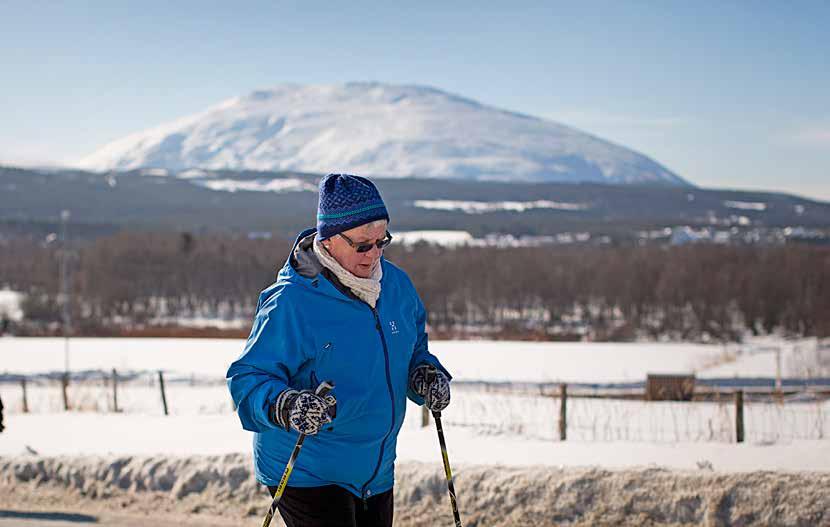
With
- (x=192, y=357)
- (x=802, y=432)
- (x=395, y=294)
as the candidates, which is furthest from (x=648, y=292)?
(x=395, y=294)

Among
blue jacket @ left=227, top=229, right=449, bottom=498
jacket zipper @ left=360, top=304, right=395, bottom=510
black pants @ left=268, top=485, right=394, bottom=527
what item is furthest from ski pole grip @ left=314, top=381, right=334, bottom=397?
black pants @ left=268, top=485, right=394, bottom=527

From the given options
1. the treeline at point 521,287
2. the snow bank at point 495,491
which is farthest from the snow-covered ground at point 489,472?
the treeline at point 521,287

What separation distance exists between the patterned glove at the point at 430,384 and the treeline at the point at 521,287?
74190mm

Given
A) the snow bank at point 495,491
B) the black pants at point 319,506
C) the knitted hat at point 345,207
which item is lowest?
the snow bank at point 495,491

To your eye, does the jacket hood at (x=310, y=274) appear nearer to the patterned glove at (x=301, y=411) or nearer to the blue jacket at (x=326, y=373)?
the blue jacket at (x=326, y=373)

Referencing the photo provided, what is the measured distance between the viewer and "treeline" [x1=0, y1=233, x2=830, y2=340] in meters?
91.6

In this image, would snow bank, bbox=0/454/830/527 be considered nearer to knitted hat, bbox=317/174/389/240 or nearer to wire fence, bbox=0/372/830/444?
wire fence, bbox=0/372/830/444

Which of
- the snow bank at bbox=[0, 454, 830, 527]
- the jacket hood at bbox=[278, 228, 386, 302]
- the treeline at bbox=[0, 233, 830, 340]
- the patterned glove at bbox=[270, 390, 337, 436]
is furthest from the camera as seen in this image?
the treeline at bbox=[0, 233, 830, 340]

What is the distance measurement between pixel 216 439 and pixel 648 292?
97033 mm

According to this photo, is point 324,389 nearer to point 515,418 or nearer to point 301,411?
point 301,411

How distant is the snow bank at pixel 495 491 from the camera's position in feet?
23.9

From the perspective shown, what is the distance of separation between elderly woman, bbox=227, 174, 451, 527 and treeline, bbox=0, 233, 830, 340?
74453 millimetres

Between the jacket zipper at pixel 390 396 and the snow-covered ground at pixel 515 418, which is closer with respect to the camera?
the jacket zipper at pixel 390 396

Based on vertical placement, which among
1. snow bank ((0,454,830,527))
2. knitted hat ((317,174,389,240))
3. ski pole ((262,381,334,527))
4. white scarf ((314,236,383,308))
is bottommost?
snow bank ((0,454,830,527))
